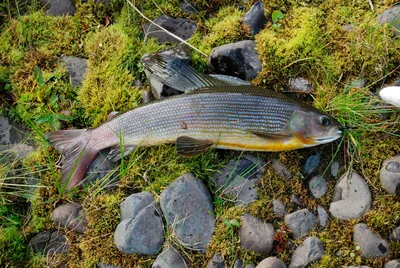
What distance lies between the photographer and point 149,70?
4.81 m

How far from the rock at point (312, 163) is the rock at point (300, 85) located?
2.32ft

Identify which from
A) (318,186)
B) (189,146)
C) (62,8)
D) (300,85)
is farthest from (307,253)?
(62,8)

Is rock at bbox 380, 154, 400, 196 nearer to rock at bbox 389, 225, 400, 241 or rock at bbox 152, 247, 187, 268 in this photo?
rock at bbox 389, 225, 400, 241

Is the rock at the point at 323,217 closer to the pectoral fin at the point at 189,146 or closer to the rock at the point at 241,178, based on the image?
the rock at the point at 241,178

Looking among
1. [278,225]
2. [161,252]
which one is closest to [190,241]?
[161,252]

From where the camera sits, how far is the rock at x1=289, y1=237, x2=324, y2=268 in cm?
425

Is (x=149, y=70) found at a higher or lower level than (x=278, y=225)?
higher

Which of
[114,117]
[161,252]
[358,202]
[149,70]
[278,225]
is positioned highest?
[149,70]

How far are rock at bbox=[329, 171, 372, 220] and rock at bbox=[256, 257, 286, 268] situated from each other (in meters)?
0.74

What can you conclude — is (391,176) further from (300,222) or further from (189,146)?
(189,146)

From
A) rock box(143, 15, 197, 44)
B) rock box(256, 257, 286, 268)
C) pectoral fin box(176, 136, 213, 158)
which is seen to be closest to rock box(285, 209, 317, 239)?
rock box(256, 257, 286, 268)

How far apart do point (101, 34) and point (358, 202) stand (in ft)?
11.1

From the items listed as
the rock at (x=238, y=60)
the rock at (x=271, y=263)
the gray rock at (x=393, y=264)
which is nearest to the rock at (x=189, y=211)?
the rock at (x=271, y=263)

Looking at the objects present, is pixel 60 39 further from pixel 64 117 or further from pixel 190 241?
pixel 190 241
